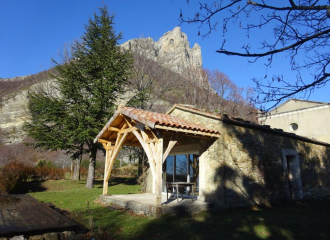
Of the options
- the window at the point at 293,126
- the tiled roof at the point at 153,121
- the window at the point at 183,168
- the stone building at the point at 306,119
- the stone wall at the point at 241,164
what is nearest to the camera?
the tiled roof at the point at 153,121

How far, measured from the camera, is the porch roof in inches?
264

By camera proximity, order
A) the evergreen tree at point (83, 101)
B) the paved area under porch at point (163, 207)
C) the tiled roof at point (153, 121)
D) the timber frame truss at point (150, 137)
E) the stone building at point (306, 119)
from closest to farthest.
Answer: the paved area under porch at point (163, 207), the tiled roof at point (153, 121), the timber frame truss at point (150, 137), the evergreen tree at point (83, 101), the stone building at point (306, 119)

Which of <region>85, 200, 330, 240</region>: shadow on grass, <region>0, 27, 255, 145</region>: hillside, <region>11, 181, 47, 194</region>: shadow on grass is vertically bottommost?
<region>85, 200, 330, 240</region>: shadow on grass

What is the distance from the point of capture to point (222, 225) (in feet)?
18.5

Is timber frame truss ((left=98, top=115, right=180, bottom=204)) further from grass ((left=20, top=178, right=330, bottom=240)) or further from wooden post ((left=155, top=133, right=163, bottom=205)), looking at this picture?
grass ((left=20, top=178, right=330, bottom=240))

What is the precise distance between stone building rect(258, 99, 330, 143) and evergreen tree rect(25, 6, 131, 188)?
38.7 feet

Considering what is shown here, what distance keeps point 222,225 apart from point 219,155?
2595mm

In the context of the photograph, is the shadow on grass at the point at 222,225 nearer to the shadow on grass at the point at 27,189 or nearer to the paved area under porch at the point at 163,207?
the paved area under porch at the point at 163,207

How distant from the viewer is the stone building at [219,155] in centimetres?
720

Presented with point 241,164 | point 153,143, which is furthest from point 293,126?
point 153,143

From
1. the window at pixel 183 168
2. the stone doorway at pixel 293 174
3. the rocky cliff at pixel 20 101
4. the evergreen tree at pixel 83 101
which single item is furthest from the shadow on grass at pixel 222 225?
the rocky cliff at pixel 20 101

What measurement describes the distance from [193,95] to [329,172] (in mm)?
13628

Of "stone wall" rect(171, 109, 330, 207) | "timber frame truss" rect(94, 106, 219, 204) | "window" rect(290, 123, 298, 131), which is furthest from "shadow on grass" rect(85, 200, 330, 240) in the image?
"window" rect(290, 123, 298, 131)

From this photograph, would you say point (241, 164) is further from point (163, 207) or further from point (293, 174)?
point (293, 174)
